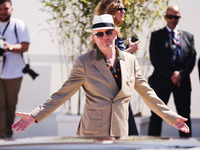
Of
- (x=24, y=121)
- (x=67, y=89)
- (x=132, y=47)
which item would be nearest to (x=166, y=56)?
(x=132, y=47)

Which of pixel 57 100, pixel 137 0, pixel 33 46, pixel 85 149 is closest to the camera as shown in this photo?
pixel 85 149

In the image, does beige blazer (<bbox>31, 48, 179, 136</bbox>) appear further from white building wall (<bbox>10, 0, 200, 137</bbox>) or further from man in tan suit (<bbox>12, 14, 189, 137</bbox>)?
white building wall (<bbox>10, 0, 200, 137</bbox>)

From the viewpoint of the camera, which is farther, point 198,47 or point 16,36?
point 198,47

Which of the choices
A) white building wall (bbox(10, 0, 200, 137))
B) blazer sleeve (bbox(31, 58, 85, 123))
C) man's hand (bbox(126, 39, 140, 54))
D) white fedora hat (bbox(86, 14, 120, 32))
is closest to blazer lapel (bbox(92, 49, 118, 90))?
blazer sleeve (bbox(31, 58, 85, 123))

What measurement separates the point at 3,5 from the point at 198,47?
344 cm

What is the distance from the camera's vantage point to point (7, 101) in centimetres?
615

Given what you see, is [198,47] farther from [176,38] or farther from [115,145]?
[115,145]

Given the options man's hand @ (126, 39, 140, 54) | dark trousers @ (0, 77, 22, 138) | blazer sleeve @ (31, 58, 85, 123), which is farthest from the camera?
dark trousers @ (0, 77, 22, 138)

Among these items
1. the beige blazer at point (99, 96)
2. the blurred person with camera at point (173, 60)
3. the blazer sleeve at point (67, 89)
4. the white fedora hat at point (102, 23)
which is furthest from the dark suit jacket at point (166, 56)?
the blazer sleeve at point (67, 89)

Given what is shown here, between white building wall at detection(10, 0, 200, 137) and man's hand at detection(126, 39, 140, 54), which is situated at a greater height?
man's hand at detection(126, 39, 140, 54)

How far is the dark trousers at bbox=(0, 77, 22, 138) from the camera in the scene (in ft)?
19.9

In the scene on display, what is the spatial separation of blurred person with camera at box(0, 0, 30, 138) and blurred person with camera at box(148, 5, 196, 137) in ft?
5.27

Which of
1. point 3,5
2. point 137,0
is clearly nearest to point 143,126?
point 137,0

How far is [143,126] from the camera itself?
Answer: 621cm
